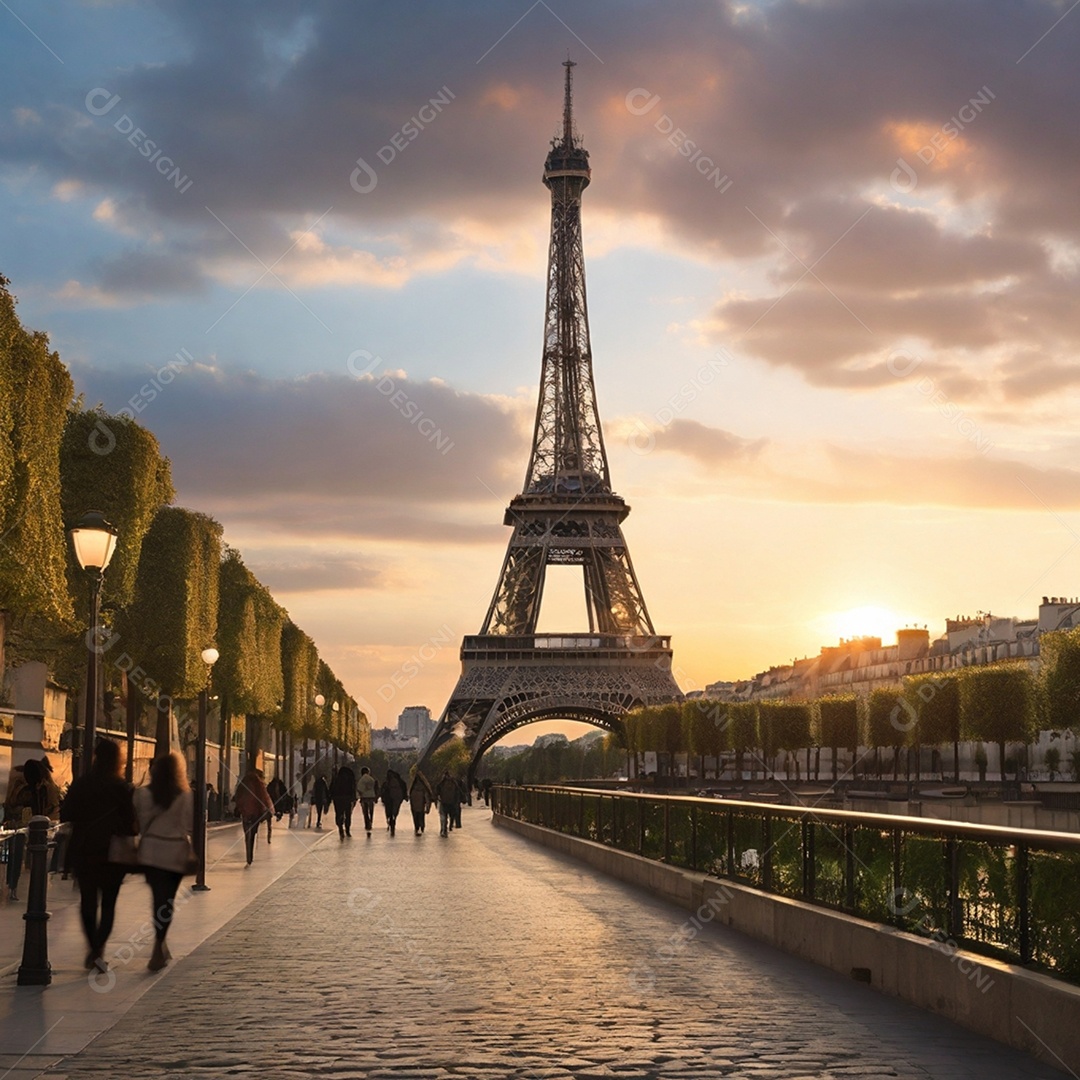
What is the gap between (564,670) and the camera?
3907 inches

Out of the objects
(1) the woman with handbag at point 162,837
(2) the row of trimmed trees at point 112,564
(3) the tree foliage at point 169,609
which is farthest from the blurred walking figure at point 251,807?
(1) the woman with handbag at point 162,837

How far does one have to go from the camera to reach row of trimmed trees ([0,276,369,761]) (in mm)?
24328

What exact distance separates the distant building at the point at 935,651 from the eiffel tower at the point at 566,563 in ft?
92.3

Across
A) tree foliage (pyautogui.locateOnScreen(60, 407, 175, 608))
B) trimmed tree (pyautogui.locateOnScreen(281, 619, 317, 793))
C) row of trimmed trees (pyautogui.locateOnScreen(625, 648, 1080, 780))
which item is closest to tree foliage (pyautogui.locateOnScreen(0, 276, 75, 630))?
tree foliage (pyautogui.locateOnScreen(60, 407, 175, 608))

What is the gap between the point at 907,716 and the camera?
259 ft

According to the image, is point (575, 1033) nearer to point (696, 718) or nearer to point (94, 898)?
point (94, 898)

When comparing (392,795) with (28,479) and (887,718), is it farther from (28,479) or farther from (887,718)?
(887,718)

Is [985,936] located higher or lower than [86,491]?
lower

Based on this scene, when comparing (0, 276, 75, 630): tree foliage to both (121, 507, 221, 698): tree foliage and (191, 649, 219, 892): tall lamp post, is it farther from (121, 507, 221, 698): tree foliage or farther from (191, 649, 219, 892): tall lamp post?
(121, 507, 221, 698): tree foliage

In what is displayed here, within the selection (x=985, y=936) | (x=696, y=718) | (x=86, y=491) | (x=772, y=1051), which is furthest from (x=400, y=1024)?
(x=696, y=718)

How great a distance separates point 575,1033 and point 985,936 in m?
2.74

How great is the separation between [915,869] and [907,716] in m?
69.0

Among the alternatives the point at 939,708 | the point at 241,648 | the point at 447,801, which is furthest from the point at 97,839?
the point at 939,708

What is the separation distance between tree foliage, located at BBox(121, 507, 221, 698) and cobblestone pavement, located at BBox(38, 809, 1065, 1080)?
770 inches
